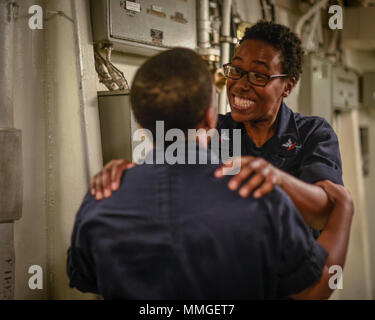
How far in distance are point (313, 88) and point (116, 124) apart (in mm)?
1628

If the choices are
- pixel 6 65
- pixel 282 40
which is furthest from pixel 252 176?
pixel 6 65

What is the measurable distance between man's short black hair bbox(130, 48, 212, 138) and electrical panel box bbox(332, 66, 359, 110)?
7.87 ft

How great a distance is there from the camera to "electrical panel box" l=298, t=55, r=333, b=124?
2734mm

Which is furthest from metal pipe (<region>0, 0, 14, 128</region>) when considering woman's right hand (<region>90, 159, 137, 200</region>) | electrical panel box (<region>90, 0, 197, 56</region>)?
woman's right hand (<region>90, 159, 137, 200</region>)

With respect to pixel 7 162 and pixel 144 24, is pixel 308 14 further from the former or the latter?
pixel 7 162

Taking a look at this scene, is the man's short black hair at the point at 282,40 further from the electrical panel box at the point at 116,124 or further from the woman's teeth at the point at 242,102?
the electrical panel box at the point at 116,124

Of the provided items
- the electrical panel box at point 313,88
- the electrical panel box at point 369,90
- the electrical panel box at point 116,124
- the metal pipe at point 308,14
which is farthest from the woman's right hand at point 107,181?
the electrical panel box at point 369,90

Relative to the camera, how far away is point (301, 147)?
1420 mm

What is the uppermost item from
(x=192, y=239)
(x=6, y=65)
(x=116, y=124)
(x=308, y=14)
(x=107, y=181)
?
(x=308, y=14)

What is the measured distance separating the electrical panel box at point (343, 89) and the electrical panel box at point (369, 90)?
1.90ft

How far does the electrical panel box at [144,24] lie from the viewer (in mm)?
1572

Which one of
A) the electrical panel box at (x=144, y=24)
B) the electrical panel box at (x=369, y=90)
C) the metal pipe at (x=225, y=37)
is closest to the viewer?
the electrical panel box at (x=144, y=24)

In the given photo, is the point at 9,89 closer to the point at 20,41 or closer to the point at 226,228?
the point at 20,41

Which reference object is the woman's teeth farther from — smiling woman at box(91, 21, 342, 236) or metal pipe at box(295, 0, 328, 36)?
metal pipe at box(295, 0, 328, 36)
